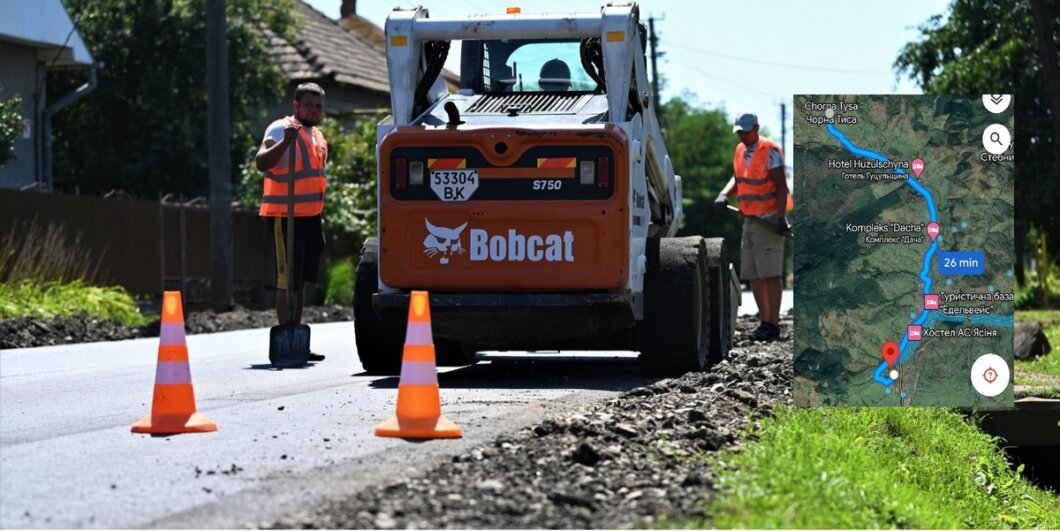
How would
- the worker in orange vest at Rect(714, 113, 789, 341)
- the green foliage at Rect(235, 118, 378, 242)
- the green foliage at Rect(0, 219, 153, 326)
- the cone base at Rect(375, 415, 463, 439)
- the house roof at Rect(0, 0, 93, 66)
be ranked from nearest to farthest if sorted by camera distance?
the cone base at Rect(375, 415, 463, 439) → the worker in orange vest at Rect(714, 113, 789, 341) → the green foliage at Rect(0, 219, 153, 326) → the house roof at Rect(0, 0, 93, 66) → the green foliage at Rect(235, 118, 378, 242)

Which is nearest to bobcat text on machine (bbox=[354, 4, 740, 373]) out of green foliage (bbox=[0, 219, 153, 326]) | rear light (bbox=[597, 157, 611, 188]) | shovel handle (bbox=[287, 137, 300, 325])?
rear light (bbox=[597, 157, 611, 188])

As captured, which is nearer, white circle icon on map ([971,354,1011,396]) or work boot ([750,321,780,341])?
white circle icon on map ([971,354,1011,396])

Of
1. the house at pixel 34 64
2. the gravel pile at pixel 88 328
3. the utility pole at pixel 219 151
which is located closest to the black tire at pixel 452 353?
the gravel pile at pixel 88 328

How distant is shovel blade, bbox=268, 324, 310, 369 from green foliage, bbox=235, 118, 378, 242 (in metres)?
17.6

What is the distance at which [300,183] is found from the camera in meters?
11.8

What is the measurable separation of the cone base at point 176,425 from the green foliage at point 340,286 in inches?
793

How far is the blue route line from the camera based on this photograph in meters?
7.37

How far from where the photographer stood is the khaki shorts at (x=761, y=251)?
13.6 meters

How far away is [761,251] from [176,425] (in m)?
7.49

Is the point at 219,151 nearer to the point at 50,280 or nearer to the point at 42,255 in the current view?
the point at 42,255

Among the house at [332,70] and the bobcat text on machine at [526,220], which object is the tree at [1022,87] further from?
the bobcat text on machine at [526,220]

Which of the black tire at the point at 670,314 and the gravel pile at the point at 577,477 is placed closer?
the gravel pile at the point at 577,477

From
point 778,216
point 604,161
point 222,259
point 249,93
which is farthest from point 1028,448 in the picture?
point 249,93

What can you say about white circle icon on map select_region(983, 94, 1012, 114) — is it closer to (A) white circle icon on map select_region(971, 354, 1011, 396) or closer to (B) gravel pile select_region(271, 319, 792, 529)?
(A) white circle icon on map select_region(971, 354, 1011, 396)
